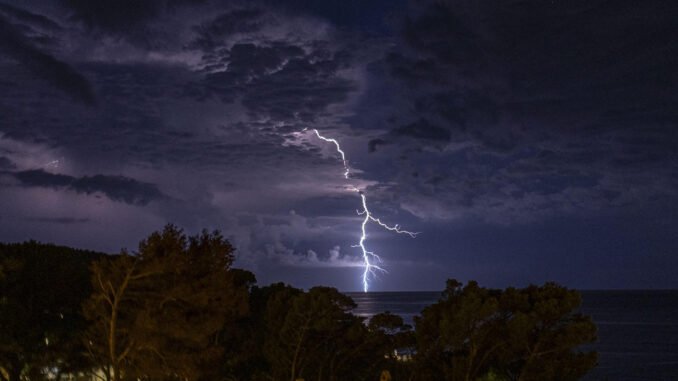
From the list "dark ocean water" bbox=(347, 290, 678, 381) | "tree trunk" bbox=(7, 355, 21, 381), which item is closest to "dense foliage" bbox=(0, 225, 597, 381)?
"tree trunk" bbox=(7, 355, 21, 381)

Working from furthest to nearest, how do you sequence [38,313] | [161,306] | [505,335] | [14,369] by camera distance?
[505,335], [38,313], [14,369], [161,306]

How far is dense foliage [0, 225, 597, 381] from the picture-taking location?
18906 mm

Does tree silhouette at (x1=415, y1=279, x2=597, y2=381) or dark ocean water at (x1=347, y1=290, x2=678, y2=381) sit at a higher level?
tree silhouette at (x1=415, y1=279, x2=597, y2=381)

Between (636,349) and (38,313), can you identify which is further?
(636,349)

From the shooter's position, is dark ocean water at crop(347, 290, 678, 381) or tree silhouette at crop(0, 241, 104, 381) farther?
dark ocean water at crop(347, 290, 678, 381)

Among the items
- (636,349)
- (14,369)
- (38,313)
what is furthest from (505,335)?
(636,349)

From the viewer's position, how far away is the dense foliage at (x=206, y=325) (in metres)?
18.9

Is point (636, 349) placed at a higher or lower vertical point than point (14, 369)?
lower

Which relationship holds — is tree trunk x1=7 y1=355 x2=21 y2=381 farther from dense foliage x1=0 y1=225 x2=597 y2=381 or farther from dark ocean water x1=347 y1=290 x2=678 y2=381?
dark ocean water x1=347 y1=290 x2=678 y2=381

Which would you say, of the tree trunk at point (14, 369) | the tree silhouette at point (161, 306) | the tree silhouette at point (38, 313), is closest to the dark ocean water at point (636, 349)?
the tree silhouette at point (161, 306)

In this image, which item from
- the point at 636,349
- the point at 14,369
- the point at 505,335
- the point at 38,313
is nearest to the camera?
the point at 14,369

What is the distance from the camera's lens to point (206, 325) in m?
19.4

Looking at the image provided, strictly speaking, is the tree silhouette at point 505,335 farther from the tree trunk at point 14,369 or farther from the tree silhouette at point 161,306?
the tree trunk at point 14,369

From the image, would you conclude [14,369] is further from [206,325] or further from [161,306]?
[206,325]
